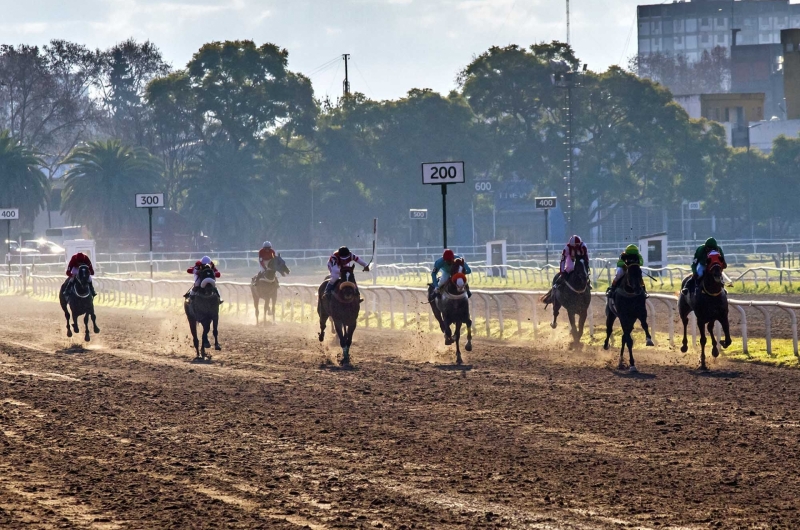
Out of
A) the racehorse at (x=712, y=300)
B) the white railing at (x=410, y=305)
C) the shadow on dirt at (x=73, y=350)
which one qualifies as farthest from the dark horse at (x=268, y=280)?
the racehorse at (x=712, y=300)

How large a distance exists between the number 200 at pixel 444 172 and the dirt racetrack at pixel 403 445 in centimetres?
420

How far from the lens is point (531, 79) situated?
7888cm

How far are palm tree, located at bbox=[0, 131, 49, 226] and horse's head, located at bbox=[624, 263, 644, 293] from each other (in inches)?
2292

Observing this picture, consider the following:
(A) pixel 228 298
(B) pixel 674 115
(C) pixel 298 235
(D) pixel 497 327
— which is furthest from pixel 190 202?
(D) pixel 497 327

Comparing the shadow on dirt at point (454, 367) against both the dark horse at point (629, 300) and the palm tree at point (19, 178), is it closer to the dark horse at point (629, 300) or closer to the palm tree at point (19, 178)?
the dark horse at point (629, 300)

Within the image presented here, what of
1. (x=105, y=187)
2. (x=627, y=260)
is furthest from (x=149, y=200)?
(x=105, y=187)

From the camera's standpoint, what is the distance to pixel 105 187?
7106 cm

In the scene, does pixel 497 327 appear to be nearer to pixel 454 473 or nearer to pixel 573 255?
pixel 573 255

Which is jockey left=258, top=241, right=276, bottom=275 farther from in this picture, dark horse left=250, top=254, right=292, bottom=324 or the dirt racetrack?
the dirt racetrack

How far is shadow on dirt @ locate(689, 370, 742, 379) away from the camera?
1580 cm

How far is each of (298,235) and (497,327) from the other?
55.3 metres

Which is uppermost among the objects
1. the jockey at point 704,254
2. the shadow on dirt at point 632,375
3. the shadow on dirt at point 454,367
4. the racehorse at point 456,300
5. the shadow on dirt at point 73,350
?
the jockey at point 704,254

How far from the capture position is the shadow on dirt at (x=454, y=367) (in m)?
17.4

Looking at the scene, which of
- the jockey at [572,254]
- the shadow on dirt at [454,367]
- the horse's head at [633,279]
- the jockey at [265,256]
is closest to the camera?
the horse's head at [633,279]
